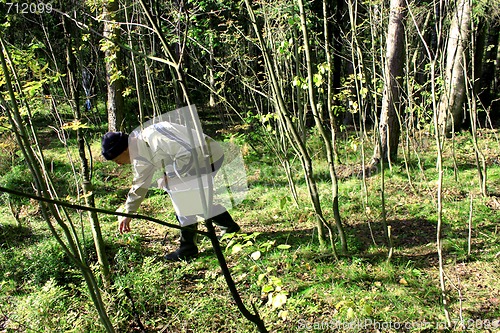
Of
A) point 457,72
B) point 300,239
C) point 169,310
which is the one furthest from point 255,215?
point 457,72

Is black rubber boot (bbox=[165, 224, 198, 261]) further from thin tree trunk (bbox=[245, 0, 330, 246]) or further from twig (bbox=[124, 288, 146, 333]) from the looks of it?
thin tree trunk (bbox=[245, 0, 330, 246])

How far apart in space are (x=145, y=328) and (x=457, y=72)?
23.3ft

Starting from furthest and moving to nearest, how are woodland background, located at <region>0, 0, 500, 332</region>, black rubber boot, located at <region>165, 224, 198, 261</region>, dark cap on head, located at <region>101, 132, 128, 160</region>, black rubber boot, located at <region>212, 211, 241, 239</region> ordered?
black rubber boot, located at <region>212, 211, 241, 239</region>
black rubber boot, located at <region>165, 224, 198, 261</region>
dark cap on head, located at <region>101, 132, 128, 160</region>
woodland background, located at <region>0, 0, 500, 332</region>

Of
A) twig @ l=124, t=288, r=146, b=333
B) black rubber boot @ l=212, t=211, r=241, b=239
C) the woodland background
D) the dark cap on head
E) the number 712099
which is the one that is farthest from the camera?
black rubber boot @ l=212, t=211, r=241, b=239

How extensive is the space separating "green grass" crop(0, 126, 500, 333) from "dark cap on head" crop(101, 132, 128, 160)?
58 cm

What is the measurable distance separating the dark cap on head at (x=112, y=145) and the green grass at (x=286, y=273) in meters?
0.58

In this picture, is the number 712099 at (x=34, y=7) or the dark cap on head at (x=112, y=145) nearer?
the number 712099 at (x=34, y=7)

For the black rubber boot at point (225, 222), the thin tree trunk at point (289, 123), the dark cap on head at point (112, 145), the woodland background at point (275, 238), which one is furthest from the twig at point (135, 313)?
the thin tree trunk at point (289, 123)

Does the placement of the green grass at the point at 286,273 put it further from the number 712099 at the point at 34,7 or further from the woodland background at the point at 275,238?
the number 712099 at the point at 34,7

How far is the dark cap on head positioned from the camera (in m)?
2.78

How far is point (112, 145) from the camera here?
110 inches

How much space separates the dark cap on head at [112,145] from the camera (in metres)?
2.78

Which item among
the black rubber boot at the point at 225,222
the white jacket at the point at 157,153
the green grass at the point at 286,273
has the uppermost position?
the white jacket at the point at 157,153

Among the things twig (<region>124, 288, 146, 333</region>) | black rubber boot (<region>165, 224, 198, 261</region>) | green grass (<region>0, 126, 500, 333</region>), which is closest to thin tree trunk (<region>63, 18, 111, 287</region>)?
green grass (<region>0, 126, 500, 333</region>)
